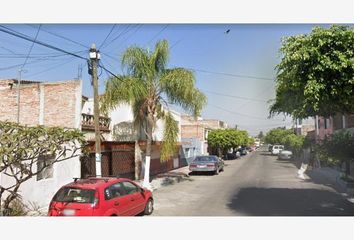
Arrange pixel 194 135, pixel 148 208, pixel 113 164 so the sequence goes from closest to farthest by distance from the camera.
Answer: pixel 148 208 < pixel 113 164 < pixel 194 135

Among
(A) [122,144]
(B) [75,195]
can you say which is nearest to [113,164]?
(A) [122,144]

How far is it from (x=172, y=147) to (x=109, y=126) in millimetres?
5419

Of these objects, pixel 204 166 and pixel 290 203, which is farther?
pixel 204 166

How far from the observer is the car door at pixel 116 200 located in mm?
8461

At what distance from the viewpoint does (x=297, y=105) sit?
948cm

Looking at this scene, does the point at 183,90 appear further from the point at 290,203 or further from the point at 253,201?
the point at 290,203

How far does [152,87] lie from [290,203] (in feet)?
25.4

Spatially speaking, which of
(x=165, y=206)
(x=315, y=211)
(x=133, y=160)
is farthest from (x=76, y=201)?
(x=133, y=160)

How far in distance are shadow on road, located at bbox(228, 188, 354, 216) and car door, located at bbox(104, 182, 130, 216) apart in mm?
3652

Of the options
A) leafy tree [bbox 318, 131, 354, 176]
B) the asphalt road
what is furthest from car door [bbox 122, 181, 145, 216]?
leafy tree [bbox 318, 131, 354, 176]

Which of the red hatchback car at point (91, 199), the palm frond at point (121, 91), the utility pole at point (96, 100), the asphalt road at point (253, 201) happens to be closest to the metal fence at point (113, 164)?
A: the utility pole at point (96, 100)

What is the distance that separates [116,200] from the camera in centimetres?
882

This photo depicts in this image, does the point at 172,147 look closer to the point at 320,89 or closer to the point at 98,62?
the point at 98,62

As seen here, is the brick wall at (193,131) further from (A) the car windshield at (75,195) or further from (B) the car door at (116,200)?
(A) the car windshield at (75,195)
